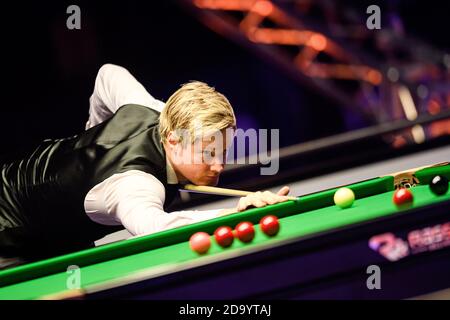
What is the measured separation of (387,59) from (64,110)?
2520 mm

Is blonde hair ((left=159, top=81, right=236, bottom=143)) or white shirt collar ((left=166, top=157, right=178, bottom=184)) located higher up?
blonde hair ((left=159, top=81, right=236, bottom=143))

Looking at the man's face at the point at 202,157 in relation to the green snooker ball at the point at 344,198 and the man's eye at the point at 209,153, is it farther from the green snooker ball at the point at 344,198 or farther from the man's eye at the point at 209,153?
the green snooker ball at the point at 344,198

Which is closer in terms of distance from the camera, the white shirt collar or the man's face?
the man's face

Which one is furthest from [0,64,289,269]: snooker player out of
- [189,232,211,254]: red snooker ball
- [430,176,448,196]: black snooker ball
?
[430,176,448,196]: black snooker ball

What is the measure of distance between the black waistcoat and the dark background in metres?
2.13

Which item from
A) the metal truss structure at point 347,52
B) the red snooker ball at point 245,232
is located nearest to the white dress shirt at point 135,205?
the red snooker ball at point 245,232

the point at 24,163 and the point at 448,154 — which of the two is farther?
the point at 448,154

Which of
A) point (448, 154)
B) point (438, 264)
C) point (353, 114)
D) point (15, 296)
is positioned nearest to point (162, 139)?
point (15, 296)

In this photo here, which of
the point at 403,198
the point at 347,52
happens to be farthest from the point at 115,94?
the point at 347,52

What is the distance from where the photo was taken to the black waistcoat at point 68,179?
8.07 ft

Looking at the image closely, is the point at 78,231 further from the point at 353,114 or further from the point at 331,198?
the point at 353,114

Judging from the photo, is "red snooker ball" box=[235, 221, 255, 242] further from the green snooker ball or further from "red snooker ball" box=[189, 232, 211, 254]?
the green snooker ball

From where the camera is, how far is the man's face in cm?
238

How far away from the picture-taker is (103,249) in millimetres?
2129
